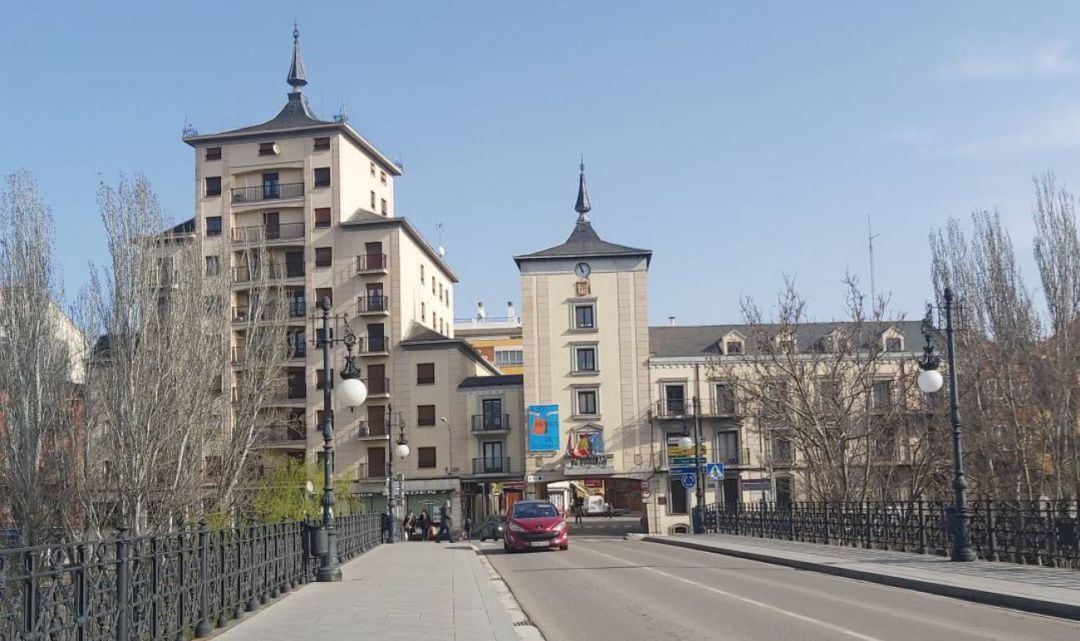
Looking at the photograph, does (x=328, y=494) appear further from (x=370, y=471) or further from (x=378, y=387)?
(x=378, y=387)

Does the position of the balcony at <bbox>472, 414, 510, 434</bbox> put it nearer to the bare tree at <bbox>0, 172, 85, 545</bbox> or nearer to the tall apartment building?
the tall apartment building

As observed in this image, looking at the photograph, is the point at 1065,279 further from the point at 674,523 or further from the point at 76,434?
the point at 76,434

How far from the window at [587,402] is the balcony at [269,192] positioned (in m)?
21.6

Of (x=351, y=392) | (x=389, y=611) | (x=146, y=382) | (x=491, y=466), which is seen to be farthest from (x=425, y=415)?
(x=389, y=611)

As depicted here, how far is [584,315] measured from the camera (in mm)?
69312

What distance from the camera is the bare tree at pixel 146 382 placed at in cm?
3809

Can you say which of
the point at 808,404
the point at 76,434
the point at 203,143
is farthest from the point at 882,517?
the point at 203,143

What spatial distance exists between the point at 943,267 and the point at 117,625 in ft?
143

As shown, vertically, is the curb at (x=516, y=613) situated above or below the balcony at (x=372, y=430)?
below

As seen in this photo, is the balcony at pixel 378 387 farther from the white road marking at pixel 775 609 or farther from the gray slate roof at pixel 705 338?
the white road marking at pixel 775 609

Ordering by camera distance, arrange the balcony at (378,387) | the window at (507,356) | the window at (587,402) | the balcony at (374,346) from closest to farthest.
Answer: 1. the window at (587,402)
2. the balcony at (378,387)
3. the balcony at (374,346)
4. the window at (507,356)

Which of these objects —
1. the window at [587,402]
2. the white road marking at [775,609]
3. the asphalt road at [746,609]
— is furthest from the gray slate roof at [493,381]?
the white road marking at [775,609]

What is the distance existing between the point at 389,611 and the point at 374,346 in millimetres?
55424

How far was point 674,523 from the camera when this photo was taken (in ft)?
218
